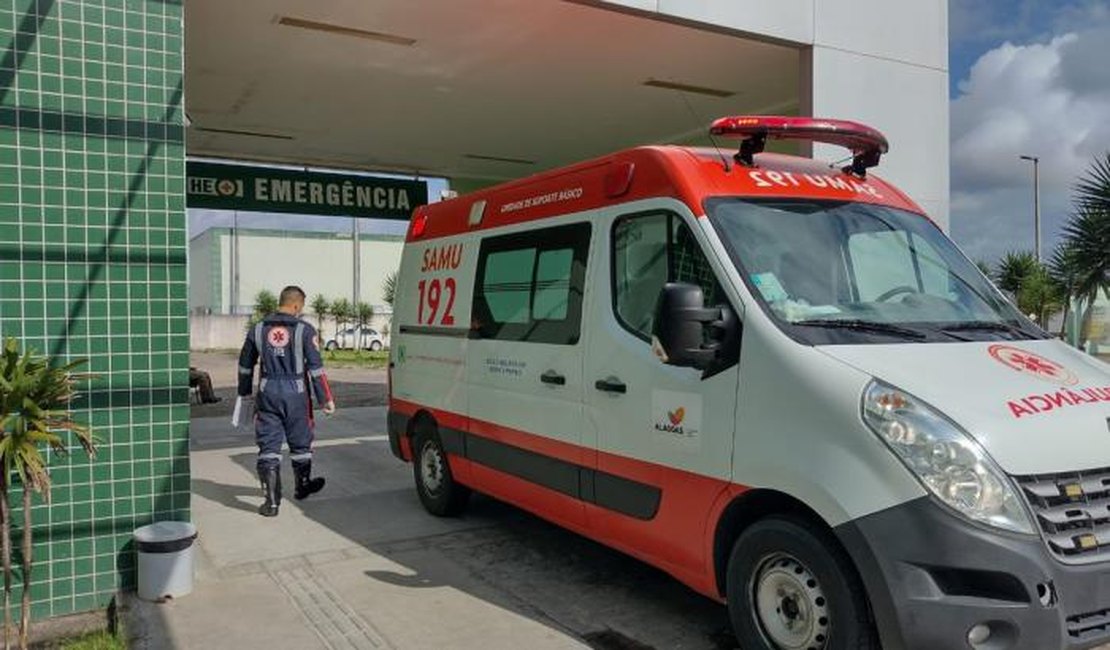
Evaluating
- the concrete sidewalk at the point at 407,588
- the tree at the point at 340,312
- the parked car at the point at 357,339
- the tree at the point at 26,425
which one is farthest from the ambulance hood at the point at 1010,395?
the tree at the point at 340,312

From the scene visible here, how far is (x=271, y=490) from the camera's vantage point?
709 centimetres

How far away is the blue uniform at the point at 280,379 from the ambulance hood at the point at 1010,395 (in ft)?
16.0

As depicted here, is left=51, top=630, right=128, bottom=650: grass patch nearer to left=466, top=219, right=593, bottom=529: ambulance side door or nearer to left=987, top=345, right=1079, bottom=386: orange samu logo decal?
left=466, top=219, right=593, bottom=529: ambulance side door

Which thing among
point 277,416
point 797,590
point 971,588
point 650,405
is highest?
point 650,405

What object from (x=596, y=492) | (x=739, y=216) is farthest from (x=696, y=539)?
(x=739, y=216)

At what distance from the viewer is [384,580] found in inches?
215

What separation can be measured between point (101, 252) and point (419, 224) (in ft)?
9.48

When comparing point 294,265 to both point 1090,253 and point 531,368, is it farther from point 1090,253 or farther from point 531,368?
point 531,368

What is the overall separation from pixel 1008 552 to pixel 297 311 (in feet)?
19.1

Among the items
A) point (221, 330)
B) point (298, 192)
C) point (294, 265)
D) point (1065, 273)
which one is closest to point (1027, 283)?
point (1065, 273)

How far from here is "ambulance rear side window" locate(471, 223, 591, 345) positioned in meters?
5.14

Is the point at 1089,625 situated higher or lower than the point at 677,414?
lower

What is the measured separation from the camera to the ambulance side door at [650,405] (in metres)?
4.05

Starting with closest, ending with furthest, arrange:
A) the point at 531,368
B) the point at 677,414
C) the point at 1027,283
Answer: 1. the point at 677,414
2. the point at 531,368
3. the point at 1027,283
